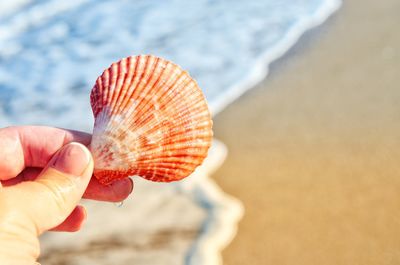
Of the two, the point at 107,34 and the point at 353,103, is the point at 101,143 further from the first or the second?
the point at 107,34

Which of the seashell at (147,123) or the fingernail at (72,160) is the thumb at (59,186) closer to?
the fingernail at (72,160)

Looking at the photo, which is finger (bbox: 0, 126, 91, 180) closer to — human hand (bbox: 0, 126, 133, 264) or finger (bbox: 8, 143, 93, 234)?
human hand (bbox: 0, 126, 133, 264)

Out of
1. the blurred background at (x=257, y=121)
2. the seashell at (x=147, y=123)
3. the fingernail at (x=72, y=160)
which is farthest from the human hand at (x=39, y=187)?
the blurred background at (x=257, y=121)

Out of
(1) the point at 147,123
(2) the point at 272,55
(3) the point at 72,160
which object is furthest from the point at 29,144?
(2) the point at 272,55

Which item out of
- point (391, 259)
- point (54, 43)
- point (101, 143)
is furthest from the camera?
point (54, 43)

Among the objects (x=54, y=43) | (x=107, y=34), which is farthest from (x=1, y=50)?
(x=107, y=34)

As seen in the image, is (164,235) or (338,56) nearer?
(164,235)

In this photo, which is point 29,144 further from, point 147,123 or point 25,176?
point 147,123
